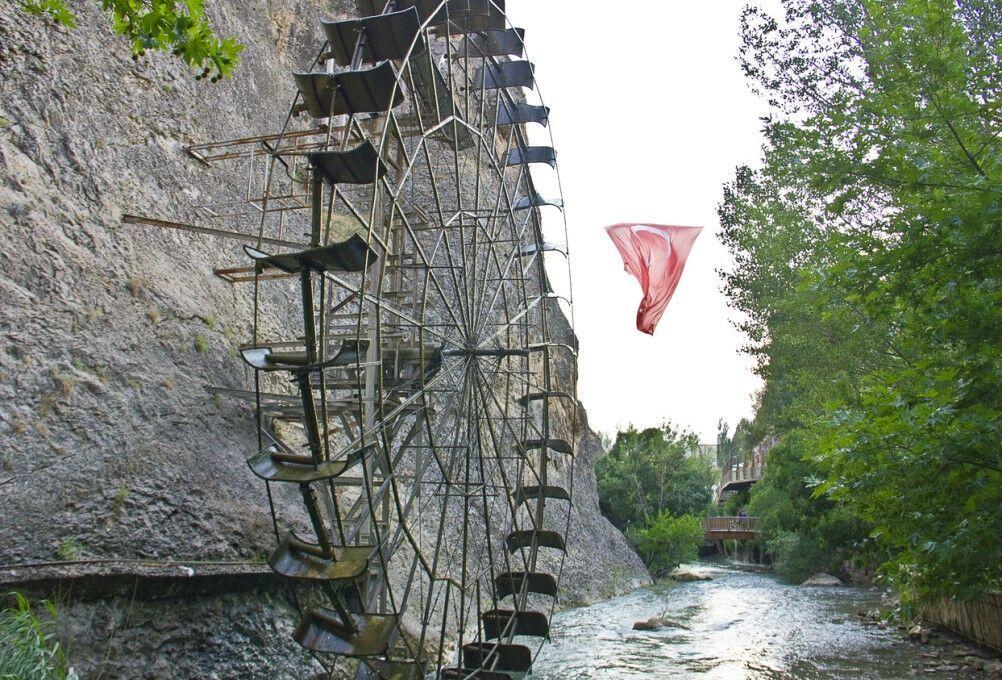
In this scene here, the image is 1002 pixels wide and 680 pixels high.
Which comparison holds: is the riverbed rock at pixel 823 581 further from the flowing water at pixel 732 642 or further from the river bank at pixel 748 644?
the river bank at pixel 748 644

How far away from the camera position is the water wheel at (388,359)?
21.9 feet

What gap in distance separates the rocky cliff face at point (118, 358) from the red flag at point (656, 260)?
6008mm

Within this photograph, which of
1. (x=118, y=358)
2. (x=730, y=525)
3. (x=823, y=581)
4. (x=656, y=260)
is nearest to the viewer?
(x=118, y=358)

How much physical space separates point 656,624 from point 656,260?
7.92m

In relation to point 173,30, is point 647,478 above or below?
below

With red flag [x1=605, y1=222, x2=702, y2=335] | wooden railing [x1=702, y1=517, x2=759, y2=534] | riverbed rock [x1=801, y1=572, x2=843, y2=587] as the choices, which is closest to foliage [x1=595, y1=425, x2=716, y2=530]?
wooden railing [x1=702, y1=517, x2=759, y2=534]

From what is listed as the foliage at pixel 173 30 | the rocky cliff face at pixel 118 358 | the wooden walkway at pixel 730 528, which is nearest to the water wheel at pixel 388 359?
the rocky cliff face at pixel 118 358

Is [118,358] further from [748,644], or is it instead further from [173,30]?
[748,644]

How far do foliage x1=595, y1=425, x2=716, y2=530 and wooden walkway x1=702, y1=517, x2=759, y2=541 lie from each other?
187 cm

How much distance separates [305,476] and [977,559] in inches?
234

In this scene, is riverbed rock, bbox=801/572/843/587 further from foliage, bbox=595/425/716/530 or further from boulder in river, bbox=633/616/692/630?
boulder in river, bbox=633/616/692/630

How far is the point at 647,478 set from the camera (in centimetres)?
3266

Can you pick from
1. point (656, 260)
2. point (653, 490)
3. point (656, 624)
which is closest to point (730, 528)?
point (653, 490)

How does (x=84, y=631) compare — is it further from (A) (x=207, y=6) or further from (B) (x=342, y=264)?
(A) (x=207, y=6)
